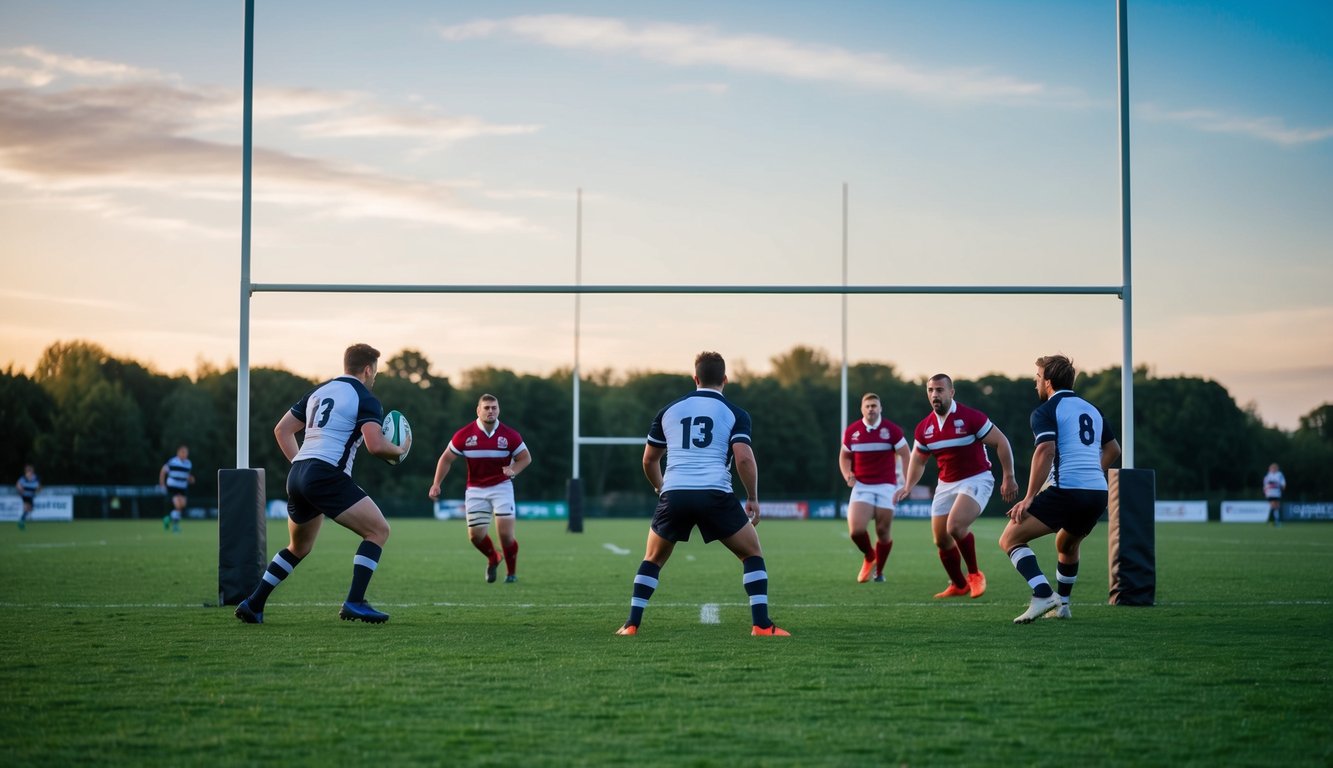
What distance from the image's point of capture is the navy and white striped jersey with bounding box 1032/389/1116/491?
9.38 metres

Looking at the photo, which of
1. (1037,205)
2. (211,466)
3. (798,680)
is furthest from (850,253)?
(211,466)

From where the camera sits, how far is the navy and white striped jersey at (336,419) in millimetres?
9094

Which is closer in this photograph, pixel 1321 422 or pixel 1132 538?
pixel 1132 538

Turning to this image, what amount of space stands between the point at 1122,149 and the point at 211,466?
74.0m

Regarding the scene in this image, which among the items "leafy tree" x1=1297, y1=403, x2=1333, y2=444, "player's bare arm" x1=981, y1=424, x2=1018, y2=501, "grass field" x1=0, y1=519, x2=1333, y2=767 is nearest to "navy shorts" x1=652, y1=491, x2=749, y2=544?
"grass field" x1=0, y1=519, x2=1333, y2=767

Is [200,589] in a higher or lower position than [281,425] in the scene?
lower

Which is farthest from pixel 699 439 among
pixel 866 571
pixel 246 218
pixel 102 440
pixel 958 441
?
pixel 102 440

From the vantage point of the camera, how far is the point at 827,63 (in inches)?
727

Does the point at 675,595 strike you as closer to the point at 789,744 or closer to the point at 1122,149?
Answer: the point at 1122,149

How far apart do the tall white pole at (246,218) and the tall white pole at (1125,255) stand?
25.3ft

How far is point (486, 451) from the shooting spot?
14.1 metres

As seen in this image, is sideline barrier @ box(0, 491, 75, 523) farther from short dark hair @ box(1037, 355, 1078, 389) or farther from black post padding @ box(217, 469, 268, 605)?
short dark hair @ box(1037, 355, 1078, 389)

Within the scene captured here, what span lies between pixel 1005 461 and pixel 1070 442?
4.86 ft

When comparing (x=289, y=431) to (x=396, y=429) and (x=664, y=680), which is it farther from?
(x=664, y=680)
